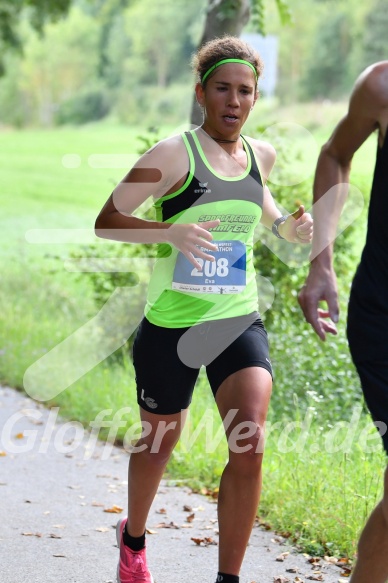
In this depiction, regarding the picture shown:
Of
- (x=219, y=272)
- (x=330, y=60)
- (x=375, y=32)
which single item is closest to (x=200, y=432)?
(x=219, y=272)

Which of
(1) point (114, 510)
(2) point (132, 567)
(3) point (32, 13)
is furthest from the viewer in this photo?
(3) point (32, 13)

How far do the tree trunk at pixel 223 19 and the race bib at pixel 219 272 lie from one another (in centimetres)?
436

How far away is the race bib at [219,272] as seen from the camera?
403 centimetres

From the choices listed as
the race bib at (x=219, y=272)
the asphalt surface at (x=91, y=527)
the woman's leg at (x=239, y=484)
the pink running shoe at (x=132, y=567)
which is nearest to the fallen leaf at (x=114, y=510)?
the asphalt surface at (x=91, y=527)

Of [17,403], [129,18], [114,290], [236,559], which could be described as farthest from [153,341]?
[129,18]

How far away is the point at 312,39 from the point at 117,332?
44.3m

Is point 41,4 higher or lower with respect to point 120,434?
higher

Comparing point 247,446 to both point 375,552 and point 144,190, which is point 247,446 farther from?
point 144,190

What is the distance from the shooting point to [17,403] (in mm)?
8250

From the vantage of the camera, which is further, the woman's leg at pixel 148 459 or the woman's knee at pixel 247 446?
the woman's leg at pixel 148 459

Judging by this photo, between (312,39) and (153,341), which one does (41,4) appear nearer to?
(153,341)

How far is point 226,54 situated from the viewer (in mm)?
4148

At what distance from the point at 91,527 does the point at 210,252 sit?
190 centimetres

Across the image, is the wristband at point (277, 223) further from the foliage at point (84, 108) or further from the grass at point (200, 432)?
the foliage at point (84, 108)
